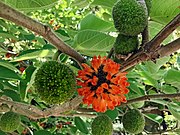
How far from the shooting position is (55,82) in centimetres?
102

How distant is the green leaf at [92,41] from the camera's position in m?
1.09

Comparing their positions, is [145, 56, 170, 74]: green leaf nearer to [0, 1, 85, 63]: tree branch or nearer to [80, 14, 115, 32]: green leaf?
[80, 14, 115, 32]: green leaf

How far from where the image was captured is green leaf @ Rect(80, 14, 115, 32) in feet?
4.03

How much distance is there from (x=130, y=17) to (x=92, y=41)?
17 cm

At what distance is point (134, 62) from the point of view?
94cm

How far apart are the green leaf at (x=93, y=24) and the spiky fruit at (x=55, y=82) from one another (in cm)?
28

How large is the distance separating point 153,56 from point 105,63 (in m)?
0.15

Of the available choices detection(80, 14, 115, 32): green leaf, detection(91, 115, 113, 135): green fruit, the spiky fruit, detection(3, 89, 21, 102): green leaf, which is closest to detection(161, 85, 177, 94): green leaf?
detection(91, 115, 113, 135): green fruit

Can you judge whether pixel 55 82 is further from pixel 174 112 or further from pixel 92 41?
pixel 174 112

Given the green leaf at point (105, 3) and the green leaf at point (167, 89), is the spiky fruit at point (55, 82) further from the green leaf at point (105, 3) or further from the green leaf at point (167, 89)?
the green leaf at point (167, 89)

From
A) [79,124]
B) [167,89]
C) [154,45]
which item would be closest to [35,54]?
[154,45]

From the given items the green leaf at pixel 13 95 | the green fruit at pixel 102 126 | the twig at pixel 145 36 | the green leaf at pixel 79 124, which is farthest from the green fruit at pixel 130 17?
the green leaf at pixel 79 124

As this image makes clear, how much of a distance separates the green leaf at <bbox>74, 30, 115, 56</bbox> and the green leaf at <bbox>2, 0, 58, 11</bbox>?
19 cm

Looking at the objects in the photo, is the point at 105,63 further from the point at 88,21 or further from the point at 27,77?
the point at 27,77
